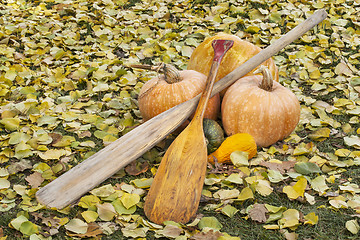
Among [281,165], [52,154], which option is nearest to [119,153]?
[52,154]

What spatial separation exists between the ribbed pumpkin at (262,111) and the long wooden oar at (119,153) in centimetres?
19

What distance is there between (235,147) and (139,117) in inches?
40.4

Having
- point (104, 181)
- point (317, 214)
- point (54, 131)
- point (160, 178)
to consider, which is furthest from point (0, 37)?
point (317, 214)

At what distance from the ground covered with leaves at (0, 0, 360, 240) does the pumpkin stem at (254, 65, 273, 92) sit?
44cm

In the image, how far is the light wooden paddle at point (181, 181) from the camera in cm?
240

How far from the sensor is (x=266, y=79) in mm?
3004

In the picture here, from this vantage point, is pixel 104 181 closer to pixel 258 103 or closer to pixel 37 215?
pixel 37 215

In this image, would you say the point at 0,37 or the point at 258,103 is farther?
the point at 0,37

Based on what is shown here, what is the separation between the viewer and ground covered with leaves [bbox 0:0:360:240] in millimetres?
2400

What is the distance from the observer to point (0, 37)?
16.0 feet

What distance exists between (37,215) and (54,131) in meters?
1.03

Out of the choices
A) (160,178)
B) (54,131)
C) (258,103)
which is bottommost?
(54,131)

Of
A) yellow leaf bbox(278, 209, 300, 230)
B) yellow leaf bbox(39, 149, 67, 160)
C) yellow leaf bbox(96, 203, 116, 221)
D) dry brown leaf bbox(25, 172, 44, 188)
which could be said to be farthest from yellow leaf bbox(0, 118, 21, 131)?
yellow leaf bbox(278, 209, 300, 230)

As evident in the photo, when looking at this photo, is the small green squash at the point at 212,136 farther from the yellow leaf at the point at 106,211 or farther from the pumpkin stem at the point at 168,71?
the yellow leaf at the point at 106,211
